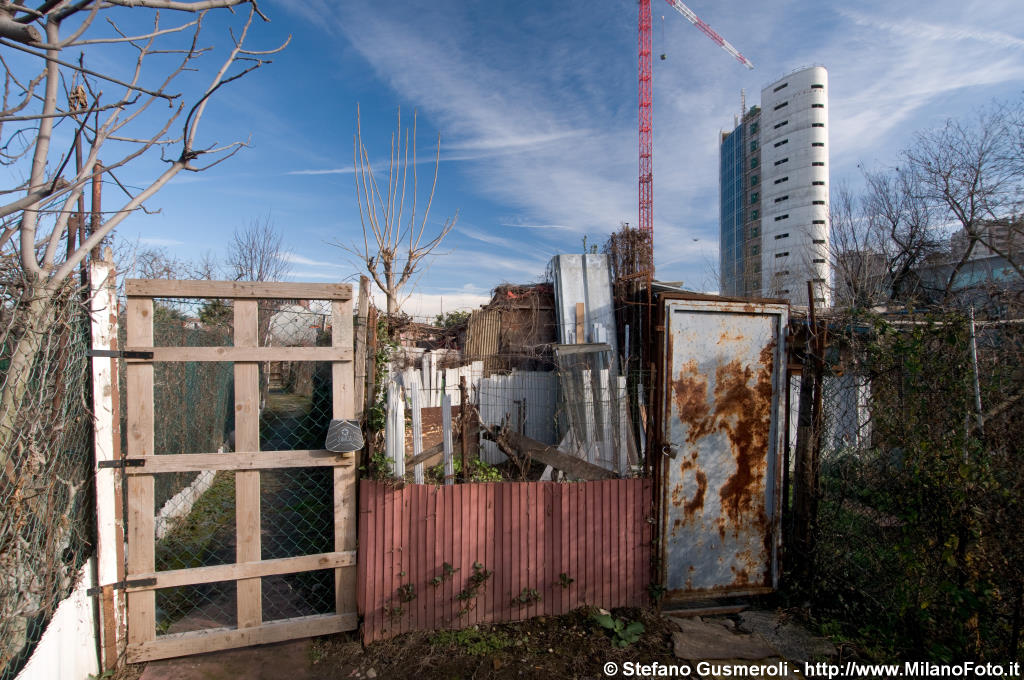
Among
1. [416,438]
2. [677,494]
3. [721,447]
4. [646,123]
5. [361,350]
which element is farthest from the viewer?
[646,123]

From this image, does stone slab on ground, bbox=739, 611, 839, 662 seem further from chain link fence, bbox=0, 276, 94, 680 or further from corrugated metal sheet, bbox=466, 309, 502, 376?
corrugated metal sheet, bbox=466, 309, 502, 376

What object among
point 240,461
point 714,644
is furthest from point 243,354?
point 714,644

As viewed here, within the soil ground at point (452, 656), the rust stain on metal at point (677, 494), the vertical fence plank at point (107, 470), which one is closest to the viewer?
the vertical fence plank at point (107, 470)

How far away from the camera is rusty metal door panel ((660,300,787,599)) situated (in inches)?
168

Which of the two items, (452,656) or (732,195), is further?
(732,195)

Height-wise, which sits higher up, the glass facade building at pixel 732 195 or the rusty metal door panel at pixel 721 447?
the glass facade building at pixel 732 195

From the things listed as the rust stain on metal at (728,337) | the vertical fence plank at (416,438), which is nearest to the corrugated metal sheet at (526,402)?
the vertical fence plank at (416,438)

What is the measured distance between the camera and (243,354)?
3443 mm

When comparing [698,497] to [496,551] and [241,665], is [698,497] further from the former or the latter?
[241,665]

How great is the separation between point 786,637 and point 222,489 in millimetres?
6610

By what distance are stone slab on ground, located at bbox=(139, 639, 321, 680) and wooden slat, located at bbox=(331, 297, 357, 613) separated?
0.40 meters

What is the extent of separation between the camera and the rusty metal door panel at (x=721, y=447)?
4.27 meters

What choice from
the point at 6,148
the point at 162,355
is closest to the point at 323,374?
the point at 162,355

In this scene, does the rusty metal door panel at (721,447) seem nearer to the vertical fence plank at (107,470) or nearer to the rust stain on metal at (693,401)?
the rust stain on metal at (693,401)
